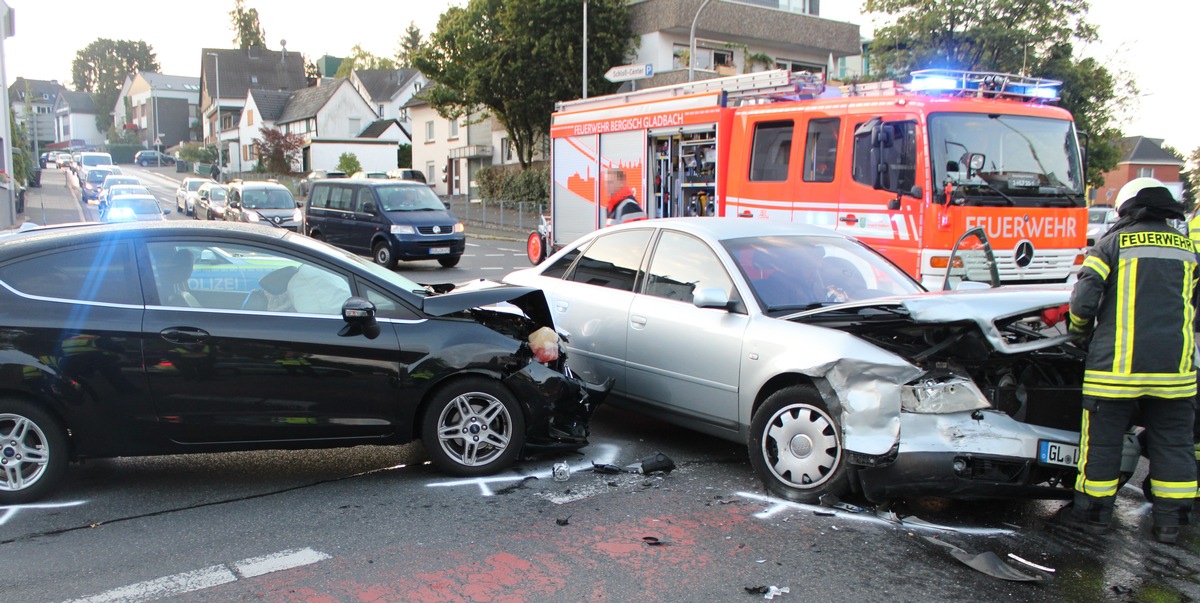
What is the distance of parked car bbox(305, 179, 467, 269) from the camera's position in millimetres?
17656

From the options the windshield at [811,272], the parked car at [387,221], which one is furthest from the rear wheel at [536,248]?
the windshield at [811,272]

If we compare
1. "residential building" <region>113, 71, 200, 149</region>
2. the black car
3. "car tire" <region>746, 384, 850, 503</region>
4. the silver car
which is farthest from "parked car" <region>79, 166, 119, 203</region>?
"residential building" <region>113, 71, 200, 149</region>

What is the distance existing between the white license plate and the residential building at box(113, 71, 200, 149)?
11303 cm

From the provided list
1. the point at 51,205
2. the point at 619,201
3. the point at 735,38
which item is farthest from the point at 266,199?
the point at 735,38

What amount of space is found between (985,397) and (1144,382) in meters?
0.70

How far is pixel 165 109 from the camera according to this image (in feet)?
352

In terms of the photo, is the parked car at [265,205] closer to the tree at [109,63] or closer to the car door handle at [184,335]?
the car door handle at [184,335]

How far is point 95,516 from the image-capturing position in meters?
4.70

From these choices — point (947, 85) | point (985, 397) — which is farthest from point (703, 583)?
point (947, 85)

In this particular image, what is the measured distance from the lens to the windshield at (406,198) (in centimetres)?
1814

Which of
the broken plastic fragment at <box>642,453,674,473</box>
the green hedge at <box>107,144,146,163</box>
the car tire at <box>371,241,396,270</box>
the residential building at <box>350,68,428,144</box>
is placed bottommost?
the broken plastic fragment at <box>642,453,674,473</box>

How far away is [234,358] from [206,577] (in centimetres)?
135

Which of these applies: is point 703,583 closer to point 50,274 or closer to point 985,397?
point 985,397

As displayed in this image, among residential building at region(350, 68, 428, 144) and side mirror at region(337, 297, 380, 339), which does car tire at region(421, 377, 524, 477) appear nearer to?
side mirror at region(337, 297, 380, 339)
